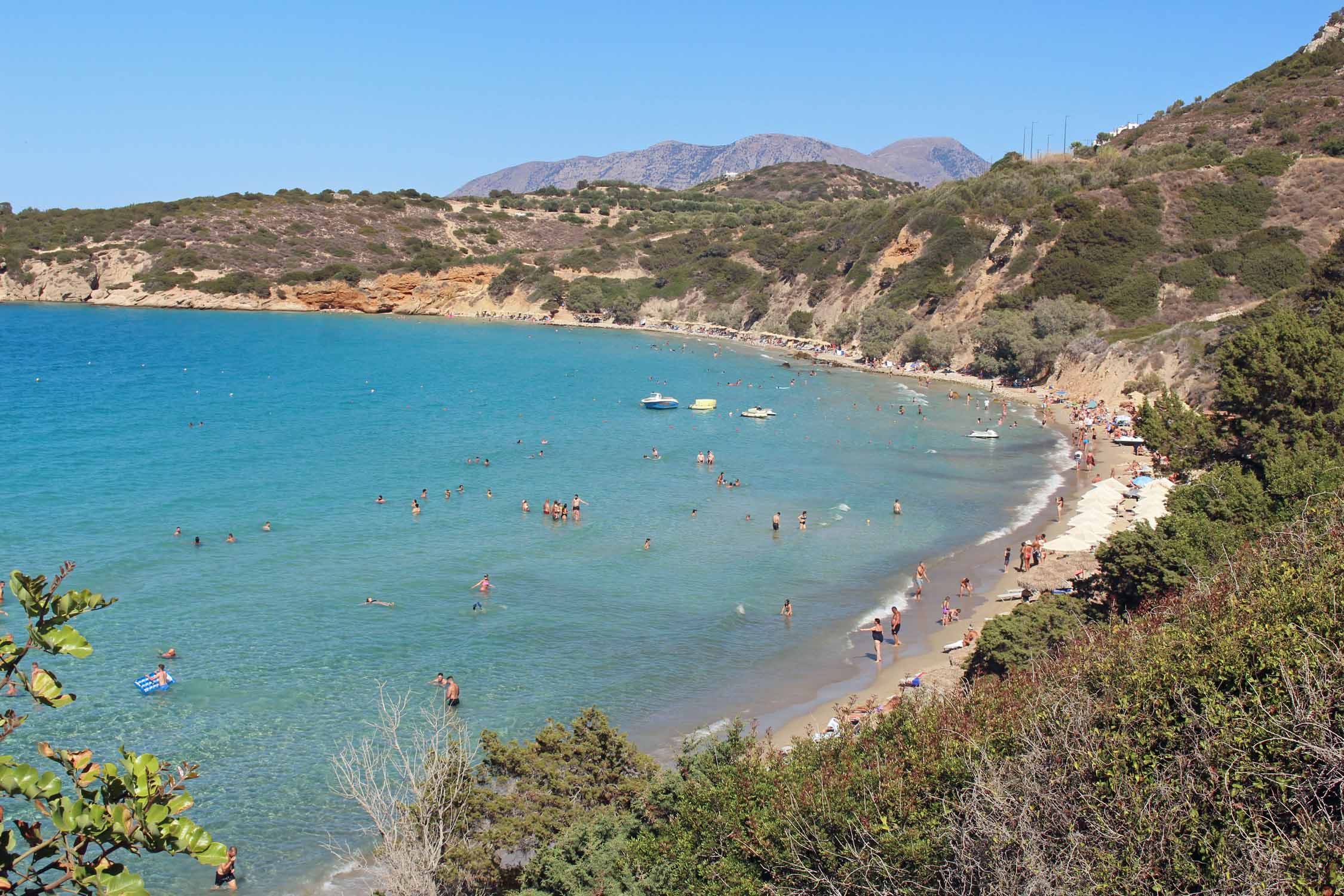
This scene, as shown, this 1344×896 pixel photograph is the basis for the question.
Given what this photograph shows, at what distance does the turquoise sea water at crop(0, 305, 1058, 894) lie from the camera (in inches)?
779

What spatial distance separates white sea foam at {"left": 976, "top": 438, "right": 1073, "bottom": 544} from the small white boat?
23257 mm

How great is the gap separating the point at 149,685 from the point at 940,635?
18.5 m

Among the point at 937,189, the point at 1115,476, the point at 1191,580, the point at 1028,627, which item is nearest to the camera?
the point at 1191,580

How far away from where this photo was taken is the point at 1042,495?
39.6 metres

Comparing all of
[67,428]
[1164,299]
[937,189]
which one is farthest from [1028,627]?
[937,189]

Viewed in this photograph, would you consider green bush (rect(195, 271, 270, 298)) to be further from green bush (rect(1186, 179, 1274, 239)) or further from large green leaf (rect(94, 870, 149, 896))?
large green leaf (rect(94, 870, 149, 896))

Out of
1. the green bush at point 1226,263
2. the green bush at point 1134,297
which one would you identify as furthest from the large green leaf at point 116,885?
the green bush at point 1226,263

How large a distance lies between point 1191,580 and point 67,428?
2070 inches

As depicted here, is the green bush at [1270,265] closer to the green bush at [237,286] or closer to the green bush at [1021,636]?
the green bush at [1021,636]

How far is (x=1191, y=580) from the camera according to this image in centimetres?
1686

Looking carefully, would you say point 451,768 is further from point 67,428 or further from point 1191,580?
point 67,428

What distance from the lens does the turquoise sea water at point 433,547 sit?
19.8 m

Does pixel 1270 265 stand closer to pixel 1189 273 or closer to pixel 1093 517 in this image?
pixel 1189 273

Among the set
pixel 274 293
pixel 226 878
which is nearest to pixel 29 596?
pixel 226 878
